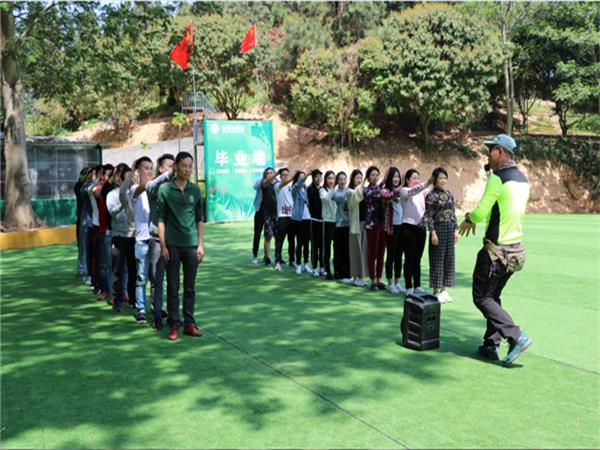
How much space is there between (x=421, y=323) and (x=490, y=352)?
65 cm

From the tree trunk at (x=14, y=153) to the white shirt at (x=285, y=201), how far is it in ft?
27.7

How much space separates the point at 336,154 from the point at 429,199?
2295cm

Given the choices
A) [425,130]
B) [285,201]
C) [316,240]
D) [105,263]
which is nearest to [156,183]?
[105,263]

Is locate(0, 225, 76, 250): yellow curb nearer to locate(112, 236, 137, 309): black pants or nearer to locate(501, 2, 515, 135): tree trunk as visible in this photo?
locate(112, 236, 137, 309): black pants

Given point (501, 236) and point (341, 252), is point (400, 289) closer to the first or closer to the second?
point (341, 252)

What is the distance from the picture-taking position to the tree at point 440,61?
26.8 meters

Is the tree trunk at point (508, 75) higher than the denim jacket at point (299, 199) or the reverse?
higher

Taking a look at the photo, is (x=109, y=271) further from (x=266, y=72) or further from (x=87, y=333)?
(x=266, y=72)

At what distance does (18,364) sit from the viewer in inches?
215

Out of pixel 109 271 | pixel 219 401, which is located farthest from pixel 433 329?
pixel 109 271

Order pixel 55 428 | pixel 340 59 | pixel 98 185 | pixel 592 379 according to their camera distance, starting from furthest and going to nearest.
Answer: pixel 340 59 → pixel 98 185 → pixel 592 379 → pixel 55 428

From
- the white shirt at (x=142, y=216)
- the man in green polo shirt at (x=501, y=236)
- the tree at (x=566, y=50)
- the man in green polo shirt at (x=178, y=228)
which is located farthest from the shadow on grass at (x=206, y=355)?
the tree at (x=566, y=50)

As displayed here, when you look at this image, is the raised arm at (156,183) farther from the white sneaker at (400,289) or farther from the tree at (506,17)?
the tree at (506,17)

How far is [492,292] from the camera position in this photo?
5.22 m
